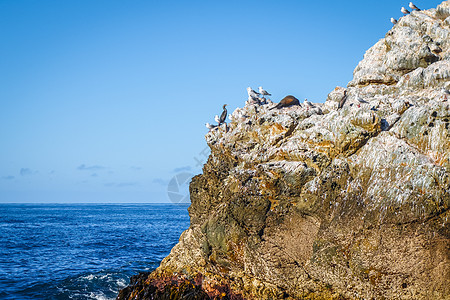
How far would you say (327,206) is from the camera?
11.4 meters

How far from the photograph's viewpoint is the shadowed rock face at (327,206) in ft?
34.0

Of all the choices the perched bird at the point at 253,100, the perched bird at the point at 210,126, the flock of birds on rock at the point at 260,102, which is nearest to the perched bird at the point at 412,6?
the flock of birds on rock at the point at 260,102

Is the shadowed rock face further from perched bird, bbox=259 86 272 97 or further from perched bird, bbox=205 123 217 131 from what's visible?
perched bird, bbox=259 86 272 97


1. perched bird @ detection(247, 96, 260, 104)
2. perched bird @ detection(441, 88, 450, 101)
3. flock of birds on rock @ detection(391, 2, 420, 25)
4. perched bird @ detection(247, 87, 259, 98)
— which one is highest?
flock of birds on rock @ detection(391, 2, 420, 25)

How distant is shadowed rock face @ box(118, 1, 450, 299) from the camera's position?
10.4 meters

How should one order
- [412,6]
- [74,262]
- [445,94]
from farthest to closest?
[74,262]
[412,6]
[445,94]

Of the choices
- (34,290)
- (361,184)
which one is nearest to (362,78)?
(361,184)

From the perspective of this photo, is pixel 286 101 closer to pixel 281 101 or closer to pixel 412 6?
pixel 281 101

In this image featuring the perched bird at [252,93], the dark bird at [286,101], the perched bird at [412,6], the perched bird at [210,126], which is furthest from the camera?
the perched bird at [412,6]

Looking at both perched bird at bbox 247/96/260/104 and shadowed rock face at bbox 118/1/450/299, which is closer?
shadowed rock face at bbox 118/1/450/299

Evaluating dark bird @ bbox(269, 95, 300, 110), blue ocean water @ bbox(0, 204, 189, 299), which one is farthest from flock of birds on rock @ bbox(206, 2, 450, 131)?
blue ocean water @ bbox(0, 204, 189, 299)

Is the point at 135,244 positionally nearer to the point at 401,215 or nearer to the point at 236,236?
the point at 236,236

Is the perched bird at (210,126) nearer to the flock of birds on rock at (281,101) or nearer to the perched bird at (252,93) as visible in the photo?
the flock of birds on rock at (281,101)

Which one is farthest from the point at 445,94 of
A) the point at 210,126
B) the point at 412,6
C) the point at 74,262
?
the point at 74,262
